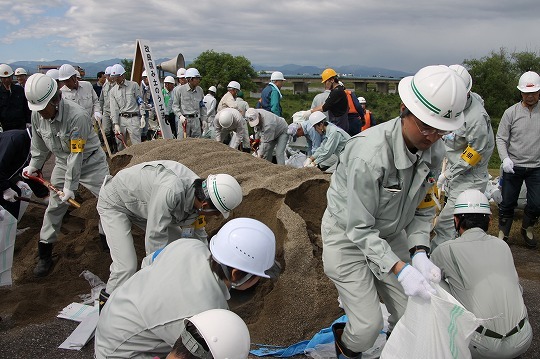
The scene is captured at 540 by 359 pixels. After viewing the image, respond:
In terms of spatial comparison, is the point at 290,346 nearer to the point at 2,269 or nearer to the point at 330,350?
the point at 330,350

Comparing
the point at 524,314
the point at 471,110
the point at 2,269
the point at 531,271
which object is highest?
the point at 471,110

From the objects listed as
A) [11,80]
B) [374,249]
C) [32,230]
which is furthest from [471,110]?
[11,80]

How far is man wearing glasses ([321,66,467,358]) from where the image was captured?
Answer: 2.32 meters

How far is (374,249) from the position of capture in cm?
243

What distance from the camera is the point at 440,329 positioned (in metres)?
2.19

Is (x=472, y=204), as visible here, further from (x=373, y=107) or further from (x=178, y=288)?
(x=373, y=107)

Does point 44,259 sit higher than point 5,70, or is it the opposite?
point 5,70

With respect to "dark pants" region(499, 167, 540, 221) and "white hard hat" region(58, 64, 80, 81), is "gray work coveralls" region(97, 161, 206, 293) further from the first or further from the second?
"white hard hat" region(58, 64, 80, 81)

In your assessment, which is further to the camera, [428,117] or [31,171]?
[31,171]

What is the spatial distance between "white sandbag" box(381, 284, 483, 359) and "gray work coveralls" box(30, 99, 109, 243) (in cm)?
321

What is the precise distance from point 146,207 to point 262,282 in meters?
1.13

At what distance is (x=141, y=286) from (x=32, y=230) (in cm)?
393

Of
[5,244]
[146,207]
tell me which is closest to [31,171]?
[5,244]

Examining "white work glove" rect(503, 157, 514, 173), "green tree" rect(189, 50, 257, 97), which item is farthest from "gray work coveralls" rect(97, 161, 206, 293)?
"green tree" rect(189, 50, 257, 97)
